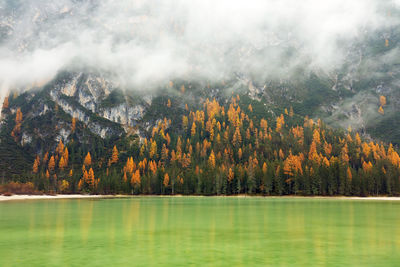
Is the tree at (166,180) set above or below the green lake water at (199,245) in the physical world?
above

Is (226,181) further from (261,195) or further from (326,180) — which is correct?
(326,180)

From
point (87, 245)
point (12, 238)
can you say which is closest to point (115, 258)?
point (87, 245)

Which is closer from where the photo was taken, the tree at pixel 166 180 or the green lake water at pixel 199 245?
the green lake water at pixel 199 245

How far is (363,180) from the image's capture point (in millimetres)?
152750

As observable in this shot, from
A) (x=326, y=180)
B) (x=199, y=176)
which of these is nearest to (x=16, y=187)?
(x=199, y=176)

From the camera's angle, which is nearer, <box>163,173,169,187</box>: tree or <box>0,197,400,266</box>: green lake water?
<box>0,197,400,266</box>: green lake water

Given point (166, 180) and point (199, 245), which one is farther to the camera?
point (166, 180)

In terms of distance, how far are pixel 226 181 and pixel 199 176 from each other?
14.9 metres

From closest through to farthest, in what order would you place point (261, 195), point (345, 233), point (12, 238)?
point (12, 238), point (345, 233), point (261, 195)

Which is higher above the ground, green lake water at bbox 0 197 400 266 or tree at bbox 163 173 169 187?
tree at bbox 163 173 169 187

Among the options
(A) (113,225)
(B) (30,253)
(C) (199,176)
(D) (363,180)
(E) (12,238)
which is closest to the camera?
(B) (30,253)

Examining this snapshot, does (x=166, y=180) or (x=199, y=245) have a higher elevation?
(x=166, y=180)

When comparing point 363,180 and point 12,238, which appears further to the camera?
point 363,180

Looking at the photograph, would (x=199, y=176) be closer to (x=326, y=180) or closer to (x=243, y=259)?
(x=326, y=180)
